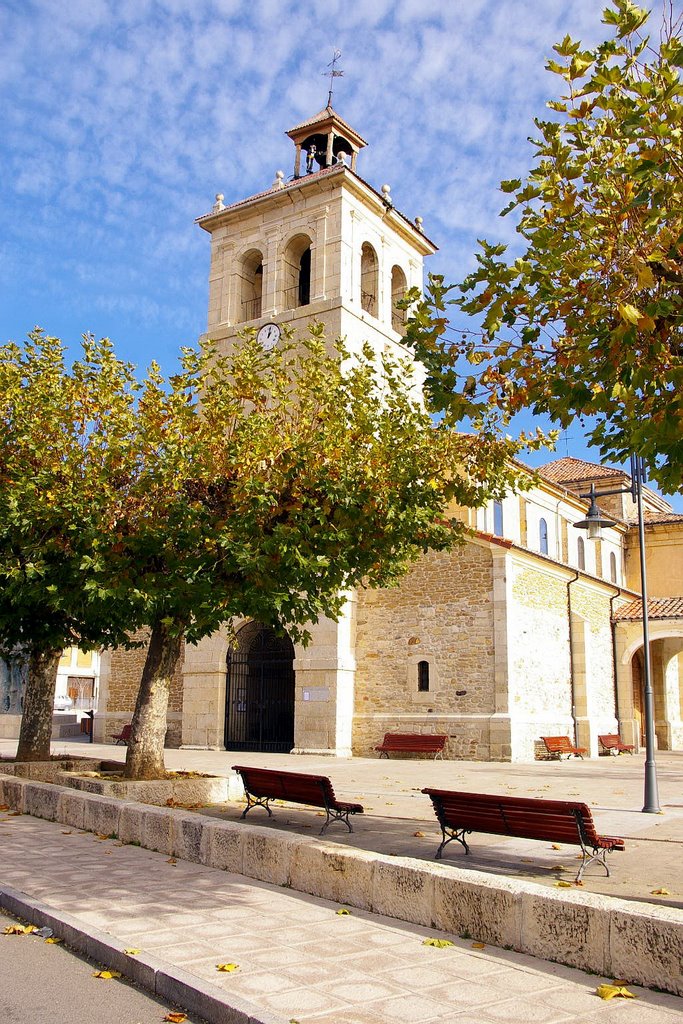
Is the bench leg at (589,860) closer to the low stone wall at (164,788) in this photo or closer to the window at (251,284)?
the low stone wall at (164,788)

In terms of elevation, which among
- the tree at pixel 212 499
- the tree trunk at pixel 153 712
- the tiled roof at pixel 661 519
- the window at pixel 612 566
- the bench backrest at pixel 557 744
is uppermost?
the tiled roof at pixel 661 519

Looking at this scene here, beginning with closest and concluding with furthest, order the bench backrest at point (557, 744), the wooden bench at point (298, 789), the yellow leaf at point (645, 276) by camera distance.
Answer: the yellow leaf at point (645, 276), the wooden bench at point (298, 789), the bench backrest at point (557, 744)

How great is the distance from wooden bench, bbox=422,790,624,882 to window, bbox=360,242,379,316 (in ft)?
76.4

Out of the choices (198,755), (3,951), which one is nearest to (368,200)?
(198,755)

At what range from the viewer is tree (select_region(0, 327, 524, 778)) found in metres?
11.3

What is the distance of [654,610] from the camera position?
27.8 metres

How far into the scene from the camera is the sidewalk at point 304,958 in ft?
14.6

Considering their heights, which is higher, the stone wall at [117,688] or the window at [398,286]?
the window at [398,286]

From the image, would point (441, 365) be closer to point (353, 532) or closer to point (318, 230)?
point (353, 532)

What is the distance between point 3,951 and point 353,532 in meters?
7.00

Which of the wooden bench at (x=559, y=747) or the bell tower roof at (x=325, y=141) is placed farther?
the bell tower roof at (x=325, y=141)

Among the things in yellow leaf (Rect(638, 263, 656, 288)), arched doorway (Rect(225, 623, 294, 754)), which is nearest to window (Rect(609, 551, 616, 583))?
arched doorway (Rect(225, 623, 294, 754))

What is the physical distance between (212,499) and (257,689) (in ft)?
50.2

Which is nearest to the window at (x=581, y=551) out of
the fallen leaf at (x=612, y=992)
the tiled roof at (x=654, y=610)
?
the tiled roof at (x=654, y=610)
